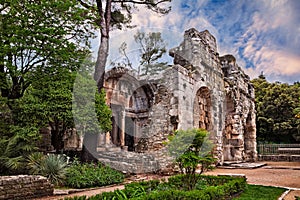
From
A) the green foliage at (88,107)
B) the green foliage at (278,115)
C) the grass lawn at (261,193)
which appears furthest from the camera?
the green foliage at (278,115)

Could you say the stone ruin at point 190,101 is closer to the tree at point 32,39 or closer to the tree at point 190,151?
the tree at point 190,151

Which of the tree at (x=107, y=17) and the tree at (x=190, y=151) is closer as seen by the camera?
the tree at (x=190, y=151)

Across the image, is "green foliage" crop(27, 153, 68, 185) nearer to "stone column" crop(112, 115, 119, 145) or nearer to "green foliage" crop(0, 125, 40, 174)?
"green foliage" crop(0, 125, 40, 174)

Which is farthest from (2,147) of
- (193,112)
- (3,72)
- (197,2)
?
(197,2)

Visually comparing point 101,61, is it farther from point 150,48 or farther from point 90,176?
point 150,48

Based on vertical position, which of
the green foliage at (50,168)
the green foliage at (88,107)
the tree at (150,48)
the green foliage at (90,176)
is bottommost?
the green foliage at (90,176)

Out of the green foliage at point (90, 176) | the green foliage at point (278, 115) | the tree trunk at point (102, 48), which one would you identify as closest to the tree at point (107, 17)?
the tree trunk at point (102, 48)

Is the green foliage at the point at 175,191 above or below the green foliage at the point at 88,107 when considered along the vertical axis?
below

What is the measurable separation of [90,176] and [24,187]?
2.33m

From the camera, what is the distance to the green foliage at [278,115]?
894 inches

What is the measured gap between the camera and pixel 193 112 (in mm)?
12492

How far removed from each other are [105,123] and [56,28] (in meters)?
4.33

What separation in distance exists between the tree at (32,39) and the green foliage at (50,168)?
10.9 feet

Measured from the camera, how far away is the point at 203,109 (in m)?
13.4
